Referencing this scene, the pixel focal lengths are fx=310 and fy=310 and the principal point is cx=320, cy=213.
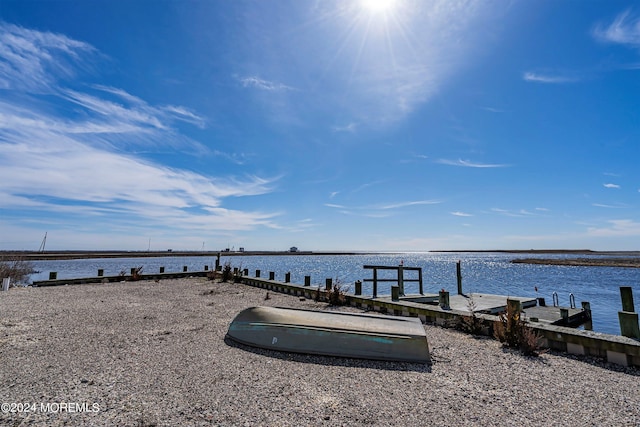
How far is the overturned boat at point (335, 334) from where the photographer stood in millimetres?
5754

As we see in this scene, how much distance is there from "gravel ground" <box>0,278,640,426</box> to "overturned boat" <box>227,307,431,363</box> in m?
0.21

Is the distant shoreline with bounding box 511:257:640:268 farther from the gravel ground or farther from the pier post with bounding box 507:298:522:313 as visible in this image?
the gravel ground

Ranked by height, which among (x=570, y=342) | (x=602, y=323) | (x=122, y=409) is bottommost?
(x=602, y=323)

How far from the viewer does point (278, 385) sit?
464 cm

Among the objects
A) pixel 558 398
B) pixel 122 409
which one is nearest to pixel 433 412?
pixel 558 398

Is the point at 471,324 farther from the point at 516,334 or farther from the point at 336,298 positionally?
the point at 336,298

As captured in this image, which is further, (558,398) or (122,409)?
(558,398)

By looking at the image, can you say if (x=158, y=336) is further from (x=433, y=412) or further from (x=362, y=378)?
(x=433, y=412)

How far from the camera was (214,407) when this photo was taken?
3941mm

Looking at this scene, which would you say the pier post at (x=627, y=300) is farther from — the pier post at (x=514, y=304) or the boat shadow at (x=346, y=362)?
the boat shadow at (x=346, y=362)

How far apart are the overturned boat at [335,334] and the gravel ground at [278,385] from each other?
21cm

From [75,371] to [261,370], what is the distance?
302 centimetres

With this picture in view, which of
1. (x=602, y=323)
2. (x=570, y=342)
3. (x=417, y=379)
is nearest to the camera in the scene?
(x=417, y=379)

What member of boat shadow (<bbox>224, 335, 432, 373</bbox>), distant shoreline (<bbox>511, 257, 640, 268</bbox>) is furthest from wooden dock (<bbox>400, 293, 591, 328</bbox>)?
distant shoreline (<bbox>511, 257, 640, 268</bbox>)
